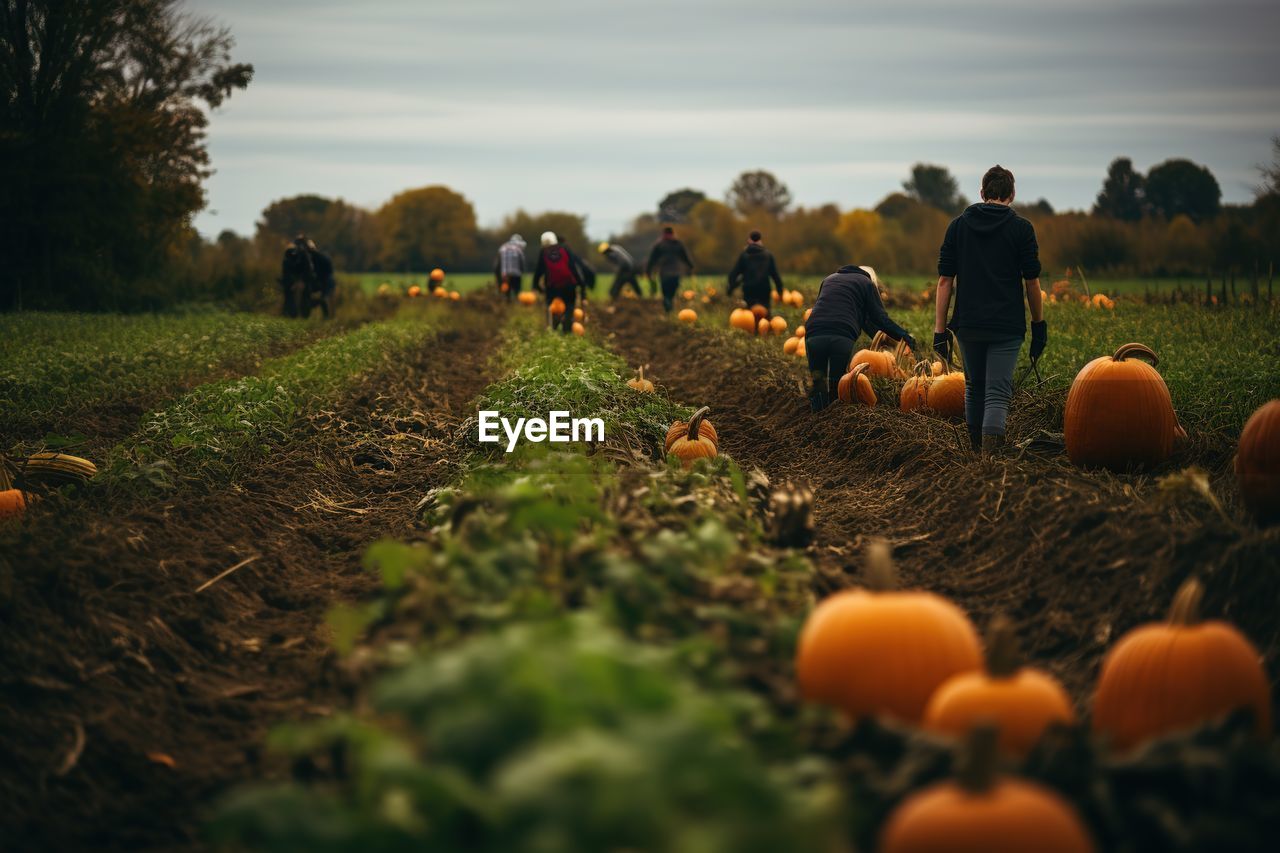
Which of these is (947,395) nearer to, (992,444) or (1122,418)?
(992,444)

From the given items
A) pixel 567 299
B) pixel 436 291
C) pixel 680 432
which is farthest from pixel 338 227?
pixel 680 432

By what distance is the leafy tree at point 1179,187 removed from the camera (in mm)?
74750

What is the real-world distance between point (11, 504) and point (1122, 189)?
8014 cm

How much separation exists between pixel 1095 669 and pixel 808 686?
6.72 feet

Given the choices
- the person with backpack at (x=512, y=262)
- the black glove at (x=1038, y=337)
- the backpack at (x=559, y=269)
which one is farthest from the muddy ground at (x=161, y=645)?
the person with backpack at (x=512, y=262)

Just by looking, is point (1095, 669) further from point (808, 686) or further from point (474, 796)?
point (474, 796)

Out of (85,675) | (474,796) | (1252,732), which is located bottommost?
(85,675)

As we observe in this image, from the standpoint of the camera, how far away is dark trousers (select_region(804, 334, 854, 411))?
11.0 metres

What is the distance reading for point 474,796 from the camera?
2311 millimetres

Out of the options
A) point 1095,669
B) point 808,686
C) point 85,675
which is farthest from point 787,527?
point 85,675

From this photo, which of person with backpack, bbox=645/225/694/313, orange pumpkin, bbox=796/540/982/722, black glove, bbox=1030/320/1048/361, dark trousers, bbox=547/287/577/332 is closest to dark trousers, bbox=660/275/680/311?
person with backpack, bbox=645/225/694/313

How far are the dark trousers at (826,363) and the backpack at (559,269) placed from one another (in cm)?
852

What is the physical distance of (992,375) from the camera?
8664 millimetres

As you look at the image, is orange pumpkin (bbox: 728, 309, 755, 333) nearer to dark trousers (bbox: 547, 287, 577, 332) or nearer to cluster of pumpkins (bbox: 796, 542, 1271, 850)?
Result: dark trousers (bbox: 547, 287, 577, 332)
